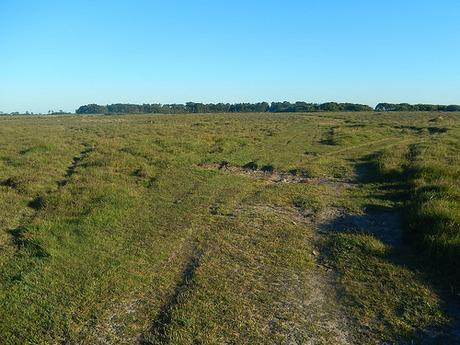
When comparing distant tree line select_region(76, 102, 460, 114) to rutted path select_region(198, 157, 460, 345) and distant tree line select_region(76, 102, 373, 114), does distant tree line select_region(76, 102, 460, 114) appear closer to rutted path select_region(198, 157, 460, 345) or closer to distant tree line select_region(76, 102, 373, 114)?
distant tree line select_region(76, 102, 373, 114)

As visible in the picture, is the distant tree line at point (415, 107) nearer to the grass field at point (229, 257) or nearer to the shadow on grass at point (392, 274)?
the grass field at point (229, 257)

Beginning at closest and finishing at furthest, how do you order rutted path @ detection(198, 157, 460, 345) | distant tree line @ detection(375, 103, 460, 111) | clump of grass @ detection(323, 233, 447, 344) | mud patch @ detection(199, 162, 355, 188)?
1. rutted path @ detection(198, 157, 460, 345)
2. clump of grass @ detection(323, 233, 447, 344)
3. mud patch @ detection(199, 162, 355, 188)
4. distant tree line @ detection(375, 103, 460, 111)

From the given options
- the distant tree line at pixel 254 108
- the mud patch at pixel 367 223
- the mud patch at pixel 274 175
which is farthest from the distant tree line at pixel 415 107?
the mud patch at pixel 367 223

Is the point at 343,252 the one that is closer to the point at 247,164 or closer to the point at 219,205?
the point at 219,205

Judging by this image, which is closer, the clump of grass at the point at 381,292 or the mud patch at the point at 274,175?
the clump of grass at the point at 381,292

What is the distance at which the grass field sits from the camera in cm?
616

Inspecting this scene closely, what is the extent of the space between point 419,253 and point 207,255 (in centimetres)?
409

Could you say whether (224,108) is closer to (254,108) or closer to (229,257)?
(254,108)

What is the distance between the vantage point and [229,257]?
28.5ft

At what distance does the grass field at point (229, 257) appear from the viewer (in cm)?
616

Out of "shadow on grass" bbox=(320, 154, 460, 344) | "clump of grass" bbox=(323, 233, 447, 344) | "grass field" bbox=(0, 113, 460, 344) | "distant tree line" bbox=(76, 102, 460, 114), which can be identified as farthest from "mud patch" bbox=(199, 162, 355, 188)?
"distant tree line" bbox=(76, 102, 460, 114)

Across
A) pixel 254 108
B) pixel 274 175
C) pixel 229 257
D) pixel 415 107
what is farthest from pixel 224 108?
pixel 229 257

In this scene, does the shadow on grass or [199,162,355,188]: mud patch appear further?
[199,162,355,188]: mud patch

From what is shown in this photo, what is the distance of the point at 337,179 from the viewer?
54.4 ft
